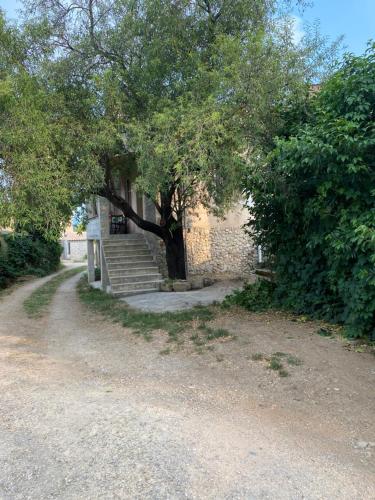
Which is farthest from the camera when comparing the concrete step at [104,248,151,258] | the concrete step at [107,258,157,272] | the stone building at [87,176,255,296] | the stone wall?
the stone wall

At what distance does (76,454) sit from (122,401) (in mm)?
1144

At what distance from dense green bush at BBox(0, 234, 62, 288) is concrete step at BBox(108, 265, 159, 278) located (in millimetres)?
7911

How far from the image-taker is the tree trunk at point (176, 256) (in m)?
13.4

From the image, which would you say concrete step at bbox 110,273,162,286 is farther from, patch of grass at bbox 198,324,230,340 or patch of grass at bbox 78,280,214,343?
patch of grass at bbox 198,324,230,340

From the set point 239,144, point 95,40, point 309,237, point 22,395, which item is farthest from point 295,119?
point 22,395

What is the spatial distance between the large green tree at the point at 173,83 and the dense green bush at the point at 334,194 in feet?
3.14

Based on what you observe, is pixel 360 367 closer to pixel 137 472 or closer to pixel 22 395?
pixel 137 472

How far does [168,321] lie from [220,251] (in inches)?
307

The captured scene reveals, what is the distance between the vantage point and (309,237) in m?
6.96

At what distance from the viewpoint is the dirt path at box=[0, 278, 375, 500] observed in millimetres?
2932

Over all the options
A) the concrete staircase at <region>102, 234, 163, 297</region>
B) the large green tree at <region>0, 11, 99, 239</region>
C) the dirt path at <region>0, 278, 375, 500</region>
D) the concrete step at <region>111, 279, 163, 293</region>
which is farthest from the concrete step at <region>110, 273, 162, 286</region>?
the dirt path at <region>0, 278, 375, 500</region>

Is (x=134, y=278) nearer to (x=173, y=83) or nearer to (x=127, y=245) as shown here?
(x=127, y=245)

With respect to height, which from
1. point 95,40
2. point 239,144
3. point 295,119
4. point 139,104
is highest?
point 95,40

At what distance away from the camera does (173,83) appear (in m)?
9.21
